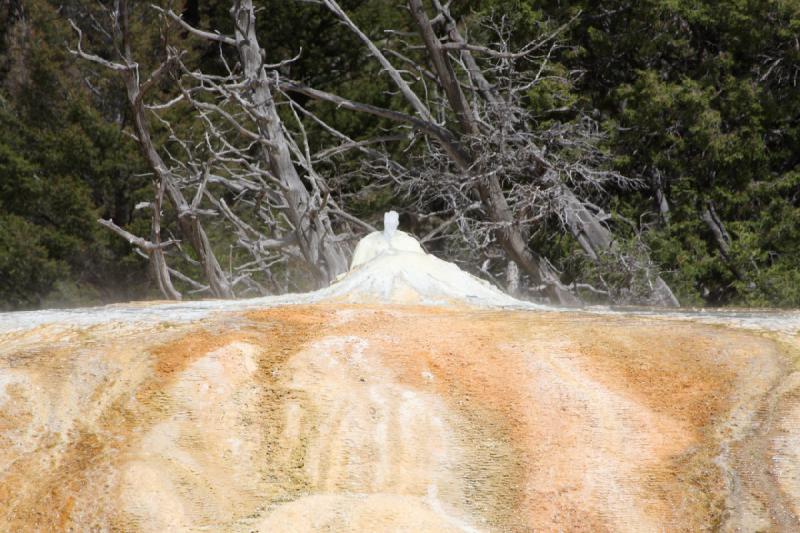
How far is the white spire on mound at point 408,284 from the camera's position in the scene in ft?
23.3

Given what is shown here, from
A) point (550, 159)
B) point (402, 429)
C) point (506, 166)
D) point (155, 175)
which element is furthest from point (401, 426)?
point (550, 159)

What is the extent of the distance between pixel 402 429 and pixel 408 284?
1825mm

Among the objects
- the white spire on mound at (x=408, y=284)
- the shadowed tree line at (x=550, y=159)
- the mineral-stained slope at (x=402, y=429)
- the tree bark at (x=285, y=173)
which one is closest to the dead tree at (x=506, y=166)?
the shadowed tree line at (x=550, y=159)

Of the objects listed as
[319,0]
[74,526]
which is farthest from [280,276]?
[74,526]

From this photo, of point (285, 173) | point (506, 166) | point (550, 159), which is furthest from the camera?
point (550, 159)

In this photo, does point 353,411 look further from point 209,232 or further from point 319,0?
point 209,232

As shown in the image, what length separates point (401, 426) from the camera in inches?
215

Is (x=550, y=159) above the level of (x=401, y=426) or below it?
above

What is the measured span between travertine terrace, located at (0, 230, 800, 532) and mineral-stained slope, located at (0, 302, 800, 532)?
0.01 meters

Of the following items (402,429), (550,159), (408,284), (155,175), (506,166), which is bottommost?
(402,429)

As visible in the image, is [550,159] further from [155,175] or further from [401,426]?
[401,426]

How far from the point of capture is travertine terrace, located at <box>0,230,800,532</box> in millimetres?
5051

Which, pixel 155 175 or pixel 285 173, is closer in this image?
pixel 155 175

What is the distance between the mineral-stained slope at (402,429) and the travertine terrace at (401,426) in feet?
0.03
